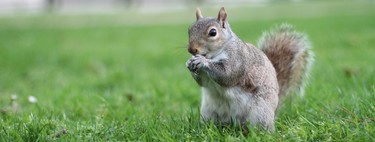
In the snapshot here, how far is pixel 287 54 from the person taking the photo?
2.58 meters

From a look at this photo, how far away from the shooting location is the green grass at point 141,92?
2.01 metres

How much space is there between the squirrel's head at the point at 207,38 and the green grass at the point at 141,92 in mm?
285

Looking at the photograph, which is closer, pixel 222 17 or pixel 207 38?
pixel 207 38

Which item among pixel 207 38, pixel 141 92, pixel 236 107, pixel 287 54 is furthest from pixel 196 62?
pixel 141 92

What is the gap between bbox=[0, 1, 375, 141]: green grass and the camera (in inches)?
79.0

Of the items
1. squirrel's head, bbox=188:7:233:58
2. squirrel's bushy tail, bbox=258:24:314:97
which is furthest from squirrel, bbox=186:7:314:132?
squirrel's bushy tail, bbox=258:24:314:97

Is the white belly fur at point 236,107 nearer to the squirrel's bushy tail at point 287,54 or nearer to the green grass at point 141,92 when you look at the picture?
the green grass at point 141,92

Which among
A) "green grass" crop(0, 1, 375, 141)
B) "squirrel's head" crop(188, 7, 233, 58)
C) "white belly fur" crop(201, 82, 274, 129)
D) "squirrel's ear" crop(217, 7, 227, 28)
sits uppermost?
"squirrel's ear" crop(217, 7, 227, 28)

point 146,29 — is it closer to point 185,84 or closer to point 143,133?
point 185,84

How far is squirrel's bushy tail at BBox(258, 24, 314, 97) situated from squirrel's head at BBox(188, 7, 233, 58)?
1.79 feet

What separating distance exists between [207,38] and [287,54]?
68cm

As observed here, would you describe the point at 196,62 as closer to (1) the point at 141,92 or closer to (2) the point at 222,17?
(2) the point at 222,17

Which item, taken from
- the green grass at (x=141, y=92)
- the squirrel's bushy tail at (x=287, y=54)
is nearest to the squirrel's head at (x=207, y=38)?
the green grass at (x=141, y=92)

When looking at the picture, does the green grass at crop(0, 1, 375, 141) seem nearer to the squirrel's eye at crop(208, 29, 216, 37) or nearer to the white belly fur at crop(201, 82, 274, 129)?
the white belly fur at crop(201, 82, 274, 129)
